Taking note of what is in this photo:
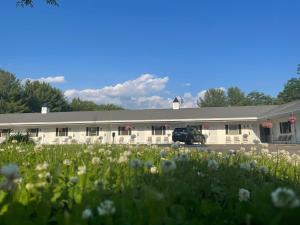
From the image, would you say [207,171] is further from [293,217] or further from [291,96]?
[291,96]

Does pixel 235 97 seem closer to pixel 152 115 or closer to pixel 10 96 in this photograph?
pixel 10 96

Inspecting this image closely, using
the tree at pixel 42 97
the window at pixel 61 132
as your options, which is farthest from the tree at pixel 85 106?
the window at pixel 61 132

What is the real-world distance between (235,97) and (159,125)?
233 ft

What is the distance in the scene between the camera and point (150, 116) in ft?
120

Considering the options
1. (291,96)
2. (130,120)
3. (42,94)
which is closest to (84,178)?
(130,120)

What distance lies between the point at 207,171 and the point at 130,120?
32.3 metres

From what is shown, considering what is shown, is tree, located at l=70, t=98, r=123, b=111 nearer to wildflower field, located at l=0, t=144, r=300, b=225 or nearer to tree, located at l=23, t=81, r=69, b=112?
tree, located at l=23, t=81, r=69, b=112

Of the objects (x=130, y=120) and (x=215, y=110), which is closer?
(x=130, y=120)

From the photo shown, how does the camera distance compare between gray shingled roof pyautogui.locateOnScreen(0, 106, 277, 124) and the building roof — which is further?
gray shingled roof pyautogui.locateOnScreen(0, 106, 277, 124)

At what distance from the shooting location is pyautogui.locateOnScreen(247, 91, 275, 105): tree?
93438mm

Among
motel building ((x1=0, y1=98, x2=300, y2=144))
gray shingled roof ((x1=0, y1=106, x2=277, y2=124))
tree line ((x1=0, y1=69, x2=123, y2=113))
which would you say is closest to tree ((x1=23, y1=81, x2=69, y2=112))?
tree line ((x1=0, y1=69, x2=123, y2=113))

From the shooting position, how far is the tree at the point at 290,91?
7838cm

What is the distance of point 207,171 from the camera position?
12.0 ft

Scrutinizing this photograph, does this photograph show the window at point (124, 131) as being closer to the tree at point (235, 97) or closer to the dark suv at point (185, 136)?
the dark suv at point (185, 136)
